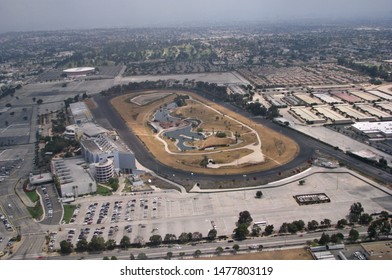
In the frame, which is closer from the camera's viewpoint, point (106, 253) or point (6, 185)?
point (106, 253)

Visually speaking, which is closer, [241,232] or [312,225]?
[241,232]

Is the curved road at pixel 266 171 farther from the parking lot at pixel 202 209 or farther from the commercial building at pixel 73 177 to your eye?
the commercial building at pixel 73 177

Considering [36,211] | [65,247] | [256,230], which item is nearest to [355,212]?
[256,230]

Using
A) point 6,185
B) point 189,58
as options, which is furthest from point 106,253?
point 189,58

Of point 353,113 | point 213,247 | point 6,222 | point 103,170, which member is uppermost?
point 103,170

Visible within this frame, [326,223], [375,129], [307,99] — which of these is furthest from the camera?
[307,99]

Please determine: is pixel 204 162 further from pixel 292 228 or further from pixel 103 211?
pixel 292 228

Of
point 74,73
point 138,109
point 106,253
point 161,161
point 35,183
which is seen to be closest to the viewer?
point 106,253

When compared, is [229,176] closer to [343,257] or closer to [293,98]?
[343,257]
